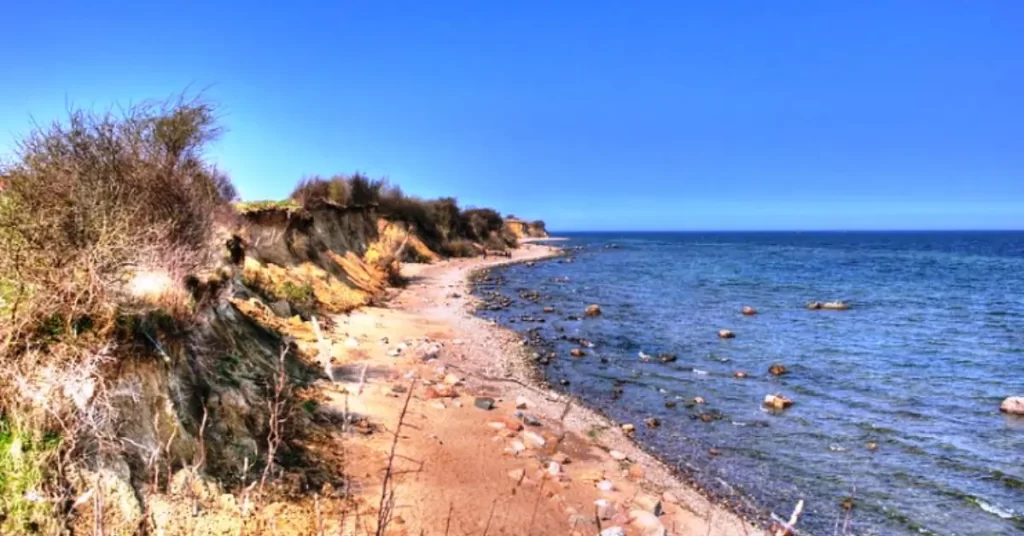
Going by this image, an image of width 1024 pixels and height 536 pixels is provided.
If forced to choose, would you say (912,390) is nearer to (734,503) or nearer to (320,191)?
(734,503)

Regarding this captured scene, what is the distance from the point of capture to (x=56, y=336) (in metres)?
5.44

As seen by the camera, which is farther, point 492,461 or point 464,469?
point 492,461

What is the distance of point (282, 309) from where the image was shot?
15297 mm

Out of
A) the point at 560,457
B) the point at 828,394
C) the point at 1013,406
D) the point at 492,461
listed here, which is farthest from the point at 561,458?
the point at 1013,406

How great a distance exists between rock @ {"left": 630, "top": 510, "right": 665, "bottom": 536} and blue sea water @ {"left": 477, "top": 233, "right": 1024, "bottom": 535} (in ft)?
5.88

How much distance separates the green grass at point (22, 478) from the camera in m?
4.55

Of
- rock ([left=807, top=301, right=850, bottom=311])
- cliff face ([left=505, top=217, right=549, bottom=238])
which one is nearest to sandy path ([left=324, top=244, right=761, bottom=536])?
rock ([left=807, top=301, right=850, bottom=311])

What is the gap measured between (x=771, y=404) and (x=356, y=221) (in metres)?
27.0

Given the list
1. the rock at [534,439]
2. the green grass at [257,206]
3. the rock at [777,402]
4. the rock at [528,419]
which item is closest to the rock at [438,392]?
the rock at [528,419]

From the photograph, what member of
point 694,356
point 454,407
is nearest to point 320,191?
point 694,356

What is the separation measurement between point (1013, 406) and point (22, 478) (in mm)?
16846

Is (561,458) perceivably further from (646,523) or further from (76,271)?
(76,271)

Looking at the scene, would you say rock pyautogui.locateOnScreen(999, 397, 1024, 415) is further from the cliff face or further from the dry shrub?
the cliff face

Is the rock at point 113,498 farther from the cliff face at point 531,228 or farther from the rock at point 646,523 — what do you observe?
the cliff face at point 531,228
